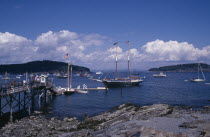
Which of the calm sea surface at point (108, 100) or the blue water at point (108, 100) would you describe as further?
the blue water at point (108, 100)

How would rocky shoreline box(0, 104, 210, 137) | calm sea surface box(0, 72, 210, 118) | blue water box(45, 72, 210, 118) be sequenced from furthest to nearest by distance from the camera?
blue water box(45, 72, 210, 118) < calm sea surface box(0, 72, 210, 118) < rocky shoreline box(0, 104, 210, 137)

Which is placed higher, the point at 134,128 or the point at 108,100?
the point at 134,128

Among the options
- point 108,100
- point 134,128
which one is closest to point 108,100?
point 108,100

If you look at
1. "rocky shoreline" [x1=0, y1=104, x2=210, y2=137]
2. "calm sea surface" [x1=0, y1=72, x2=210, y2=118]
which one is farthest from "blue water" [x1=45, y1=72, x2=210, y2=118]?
"rocky shoreline" [x1=0, y1=104, x2=210, y2=137]

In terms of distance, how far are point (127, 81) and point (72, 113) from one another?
58.3 metres

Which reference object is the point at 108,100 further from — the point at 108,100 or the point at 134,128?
the point at 134,128

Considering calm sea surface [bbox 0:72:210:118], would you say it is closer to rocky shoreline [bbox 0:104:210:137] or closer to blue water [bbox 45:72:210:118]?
blue water [bbox 45:72:210:118]

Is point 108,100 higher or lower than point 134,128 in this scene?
lower

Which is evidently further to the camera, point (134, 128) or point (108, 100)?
point (108, 100)

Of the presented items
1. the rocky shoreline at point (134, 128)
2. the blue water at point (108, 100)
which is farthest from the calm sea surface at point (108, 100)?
the rocky shoreline at point (134, 128)

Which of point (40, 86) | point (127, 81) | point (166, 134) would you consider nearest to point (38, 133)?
point (166, 134)

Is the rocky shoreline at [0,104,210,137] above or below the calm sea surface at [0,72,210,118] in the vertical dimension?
above

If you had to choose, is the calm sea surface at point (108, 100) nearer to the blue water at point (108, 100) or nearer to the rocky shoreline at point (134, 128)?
the blue water at point (108, 100)

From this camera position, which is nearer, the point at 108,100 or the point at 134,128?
the point at 134,128
